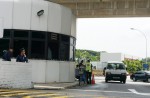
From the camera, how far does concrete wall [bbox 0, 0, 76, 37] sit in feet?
80.4

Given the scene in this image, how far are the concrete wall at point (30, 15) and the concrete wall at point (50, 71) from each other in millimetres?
2041

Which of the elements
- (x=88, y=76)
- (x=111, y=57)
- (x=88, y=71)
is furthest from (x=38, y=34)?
(x=111, y=57)

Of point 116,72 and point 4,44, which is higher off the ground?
point 4,44

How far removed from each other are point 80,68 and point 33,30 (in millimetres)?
4987

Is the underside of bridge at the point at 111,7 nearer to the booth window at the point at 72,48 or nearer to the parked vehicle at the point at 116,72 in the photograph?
the parked vehicle at the point at 116,72

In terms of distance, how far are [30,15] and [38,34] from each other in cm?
123

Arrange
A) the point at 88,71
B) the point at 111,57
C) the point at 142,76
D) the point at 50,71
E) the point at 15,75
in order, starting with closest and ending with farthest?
the point at 15,75 → the point at 50,71 → the point at 88,71 → the point at 142,76 → the point at 111,57

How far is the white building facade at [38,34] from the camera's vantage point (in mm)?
24469

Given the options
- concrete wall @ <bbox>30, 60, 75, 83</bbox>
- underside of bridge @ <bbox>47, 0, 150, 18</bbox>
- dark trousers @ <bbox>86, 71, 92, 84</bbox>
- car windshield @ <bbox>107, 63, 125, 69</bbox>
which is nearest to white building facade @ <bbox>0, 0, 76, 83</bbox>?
concrete wall @ <bbox>30, 60, 75, 83</bbox>

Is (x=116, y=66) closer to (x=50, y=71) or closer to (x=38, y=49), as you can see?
(x=50, y=71)

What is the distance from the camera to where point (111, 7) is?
33.9m

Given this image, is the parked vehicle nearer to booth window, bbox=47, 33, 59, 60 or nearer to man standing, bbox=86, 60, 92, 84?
man standing, bbox=86, 60, 92, 84

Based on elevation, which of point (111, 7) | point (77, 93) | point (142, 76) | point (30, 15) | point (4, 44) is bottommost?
point (77, 93)

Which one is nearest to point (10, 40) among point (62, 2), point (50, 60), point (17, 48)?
point (17, 48)
